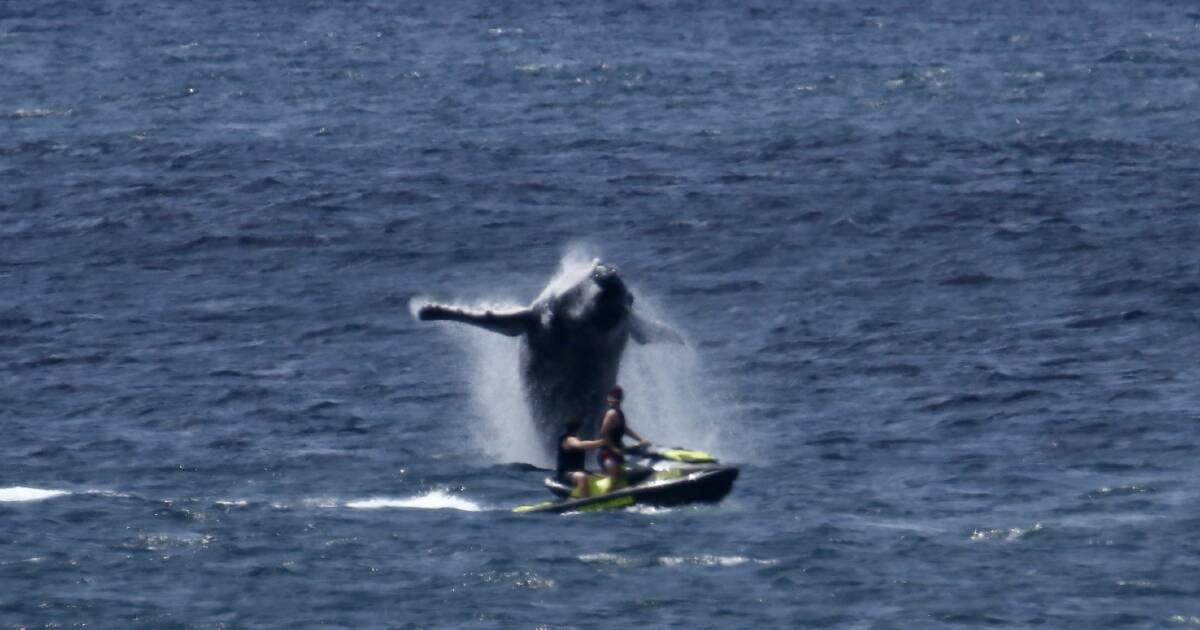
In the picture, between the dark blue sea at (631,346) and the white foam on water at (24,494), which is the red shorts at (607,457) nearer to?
the dark blue sea at (631,346)

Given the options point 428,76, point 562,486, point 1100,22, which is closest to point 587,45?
point 428,76

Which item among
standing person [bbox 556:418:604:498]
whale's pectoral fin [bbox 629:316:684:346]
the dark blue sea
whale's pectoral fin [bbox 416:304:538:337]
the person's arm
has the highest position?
whale's pectoral fin [bbox 416:304:538:337]

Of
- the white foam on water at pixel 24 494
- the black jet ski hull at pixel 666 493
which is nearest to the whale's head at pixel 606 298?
the black jet ski hull at pixel 666 493

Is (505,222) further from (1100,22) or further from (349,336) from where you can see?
(1100,22)

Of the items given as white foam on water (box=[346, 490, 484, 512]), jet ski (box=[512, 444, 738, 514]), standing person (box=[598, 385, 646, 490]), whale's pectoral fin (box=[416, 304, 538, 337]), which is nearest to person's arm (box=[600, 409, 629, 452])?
standing person (box=[598, 385, 646, 490])

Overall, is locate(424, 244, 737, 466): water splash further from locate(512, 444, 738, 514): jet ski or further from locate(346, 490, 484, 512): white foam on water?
locate(512, 444, 738, 514): jet ski

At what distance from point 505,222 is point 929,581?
127ft

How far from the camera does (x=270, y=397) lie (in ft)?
171

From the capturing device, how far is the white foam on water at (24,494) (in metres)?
43.1

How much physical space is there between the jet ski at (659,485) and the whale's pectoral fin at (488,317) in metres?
3.52

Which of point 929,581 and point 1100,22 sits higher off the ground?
point 929,581

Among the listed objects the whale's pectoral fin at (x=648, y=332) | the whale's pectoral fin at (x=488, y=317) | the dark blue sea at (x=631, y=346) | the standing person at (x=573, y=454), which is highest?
the whale's pectoral fin at (x=488, y=317)

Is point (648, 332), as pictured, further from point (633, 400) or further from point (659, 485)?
point (659, 485)

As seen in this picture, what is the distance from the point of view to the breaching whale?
43.4m
